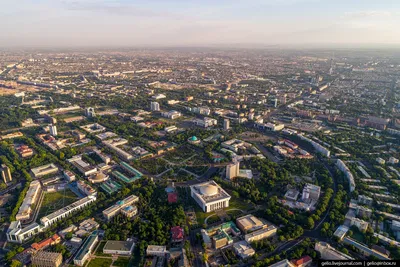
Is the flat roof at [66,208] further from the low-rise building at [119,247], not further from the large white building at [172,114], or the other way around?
the large white building at [172,114]

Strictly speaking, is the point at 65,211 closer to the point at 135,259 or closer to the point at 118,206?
the point at 118,206

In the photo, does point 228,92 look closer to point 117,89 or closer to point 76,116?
point 117,89

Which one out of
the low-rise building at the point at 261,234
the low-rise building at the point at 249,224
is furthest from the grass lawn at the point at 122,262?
the low-rise building at the point at 249,224

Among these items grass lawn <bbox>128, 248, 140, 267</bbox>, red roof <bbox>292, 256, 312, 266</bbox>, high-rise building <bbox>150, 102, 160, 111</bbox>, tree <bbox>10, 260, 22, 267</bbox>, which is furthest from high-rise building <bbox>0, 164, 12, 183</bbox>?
high-rise building <bbox>150, 102, 160, 111</bbox>

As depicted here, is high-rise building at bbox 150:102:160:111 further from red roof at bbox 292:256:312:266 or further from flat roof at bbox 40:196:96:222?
red roof at bbox 292:256:312:266

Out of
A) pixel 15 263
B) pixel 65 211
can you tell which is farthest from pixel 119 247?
pixel 65 211
